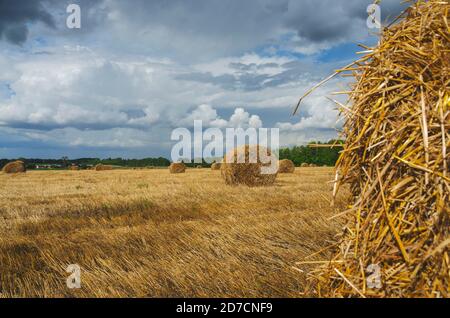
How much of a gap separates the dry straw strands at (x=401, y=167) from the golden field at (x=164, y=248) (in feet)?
1.83

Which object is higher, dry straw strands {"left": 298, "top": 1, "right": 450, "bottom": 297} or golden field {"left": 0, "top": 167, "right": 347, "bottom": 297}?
dry straw strands {"left": 298, "top": 1, "right": 450, "bottom": 297}

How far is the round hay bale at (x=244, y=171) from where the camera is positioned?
49.2 feet

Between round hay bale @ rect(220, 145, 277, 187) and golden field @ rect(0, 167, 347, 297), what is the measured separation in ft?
22.7

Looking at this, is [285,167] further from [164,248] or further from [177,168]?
[164,248]

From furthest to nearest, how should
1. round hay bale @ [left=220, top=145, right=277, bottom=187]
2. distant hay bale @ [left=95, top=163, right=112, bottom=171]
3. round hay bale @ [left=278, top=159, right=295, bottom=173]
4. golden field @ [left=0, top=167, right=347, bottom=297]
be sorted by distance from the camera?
1. distant hay bale @ [left=95, top=163, right=112, bottom=171]
2. round hay bale @ [left=278, top=159, right=295, bottom=173]
3. round hay bale @ [left=220, top=145, right=277, bottom=187]
4. golden field @ [left=0, top=167, right=347, bottom=297]

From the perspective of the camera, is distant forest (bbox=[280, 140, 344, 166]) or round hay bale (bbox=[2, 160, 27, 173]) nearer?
round hay bale (bbox=[2, 160, 27, 173])

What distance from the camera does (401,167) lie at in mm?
2764

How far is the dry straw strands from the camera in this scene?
2512mm

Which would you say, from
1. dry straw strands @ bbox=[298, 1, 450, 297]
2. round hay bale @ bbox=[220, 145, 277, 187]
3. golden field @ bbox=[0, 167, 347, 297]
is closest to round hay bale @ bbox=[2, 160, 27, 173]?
round hay bale @ bbox=[220, 145, 277, 187]

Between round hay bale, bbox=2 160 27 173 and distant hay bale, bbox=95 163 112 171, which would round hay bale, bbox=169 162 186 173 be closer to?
distant hay bale, bbox=95 163 112 171

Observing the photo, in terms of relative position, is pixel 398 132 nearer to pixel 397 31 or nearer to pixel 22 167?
pixel 397 31

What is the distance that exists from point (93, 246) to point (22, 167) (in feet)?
100

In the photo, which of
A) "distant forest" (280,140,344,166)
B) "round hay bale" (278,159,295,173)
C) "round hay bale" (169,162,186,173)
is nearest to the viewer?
"round hay bale" (278,159,295,173)

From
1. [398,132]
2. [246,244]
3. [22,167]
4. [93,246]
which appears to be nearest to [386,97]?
[398,132]
